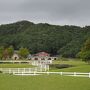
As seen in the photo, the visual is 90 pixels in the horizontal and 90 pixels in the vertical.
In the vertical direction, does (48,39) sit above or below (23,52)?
above

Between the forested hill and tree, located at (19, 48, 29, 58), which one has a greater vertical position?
the forested hill

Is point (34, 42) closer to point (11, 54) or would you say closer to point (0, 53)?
point (11, 54)

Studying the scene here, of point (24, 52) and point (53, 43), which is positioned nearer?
point (24, 52)

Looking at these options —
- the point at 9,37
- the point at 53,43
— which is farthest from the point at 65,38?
the point at 9,37

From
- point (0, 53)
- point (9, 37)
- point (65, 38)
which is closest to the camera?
point (0, 53)

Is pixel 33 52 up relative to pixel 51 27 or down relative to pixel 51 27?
down

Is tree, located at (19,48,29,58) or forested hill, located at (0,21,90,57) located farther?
forested hill, located at (0,21,90,57)

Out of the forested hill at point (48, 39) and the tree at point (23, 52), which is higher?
the forested hill at point (48, 39)

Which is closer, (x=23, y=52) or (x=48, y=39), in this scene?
(x=23, y=52)

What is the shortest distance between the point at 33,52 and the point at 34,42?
18.4ft

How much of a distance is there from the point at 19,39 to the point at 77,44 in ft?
144

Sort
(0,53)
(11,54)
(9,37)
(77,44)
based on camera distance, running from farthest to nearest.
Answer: (9,37) < (77,44) < (11,54) < (0,53)

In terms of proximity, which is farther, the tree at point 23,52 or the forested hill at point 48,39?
the forested hill at point 48,39

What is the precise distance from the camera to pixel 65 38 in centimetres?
16938
